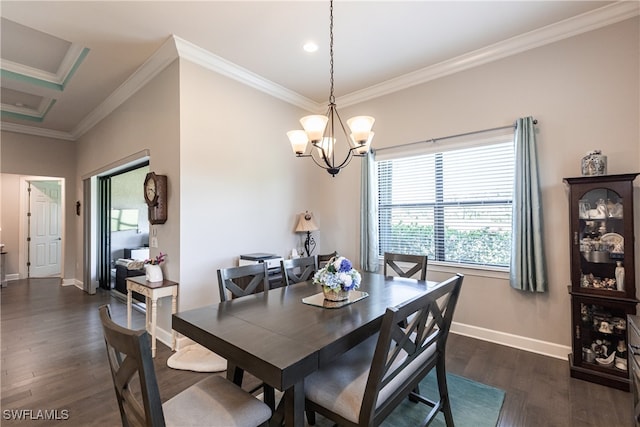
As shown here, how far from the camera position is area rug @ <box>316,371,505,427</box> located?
1.97 m

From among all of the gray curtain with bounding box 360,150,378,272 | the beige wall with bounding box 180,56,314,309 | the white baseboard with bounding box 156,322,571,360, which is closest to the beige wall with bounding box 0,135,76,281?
the white baseboard with bounding box 156,322,571,360

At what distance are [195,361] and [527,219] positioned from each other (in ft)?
11.4

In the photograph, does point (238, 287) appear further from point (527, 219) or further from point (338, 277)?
point (527, 219)

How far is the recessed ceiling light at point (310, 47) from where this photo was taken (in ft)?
10.1

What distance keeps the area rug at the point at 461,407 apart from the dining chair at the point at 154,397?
2.79 feet

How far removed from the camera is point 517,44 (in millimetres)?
3041

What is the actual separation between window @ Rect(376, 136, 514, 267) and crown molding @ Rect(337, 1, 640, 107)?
922 mm

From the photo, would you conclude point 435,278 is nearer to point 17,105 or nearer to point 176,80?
point 176,80

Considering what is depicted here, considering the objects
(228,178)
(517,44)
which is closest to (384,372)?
(228,178)

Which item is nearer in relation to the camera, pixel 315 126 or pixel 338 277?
pixel 338 277

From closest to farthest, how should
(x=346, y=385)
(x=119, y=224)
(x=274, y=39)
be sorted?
(x=346, y=385)
(x=274, y=39)
(x=119, y=224)

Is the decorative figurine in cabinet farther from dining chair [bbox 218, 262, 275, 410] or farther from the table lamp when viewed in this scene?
the table lamp

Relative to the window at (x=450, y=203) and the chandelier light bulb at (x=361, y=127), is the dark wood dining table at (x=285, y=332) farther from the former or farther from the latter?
the window at (x=450, y=203)

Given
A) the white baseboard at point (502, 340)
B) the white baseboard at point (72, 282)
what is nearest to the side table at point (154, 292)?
the white baseboard at point (502, 340)
